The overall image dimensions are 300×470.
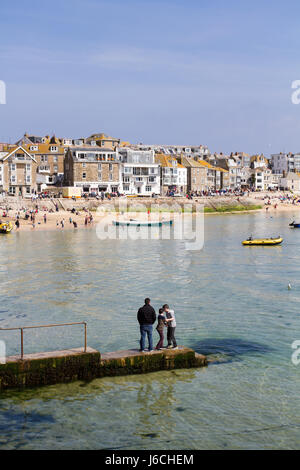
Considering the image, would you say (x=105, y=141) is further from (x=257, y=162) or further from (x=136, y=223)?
(x=257, y=162)

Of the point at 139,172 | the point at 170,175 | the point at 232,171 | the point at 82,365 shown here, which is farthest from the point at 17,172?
the point at 82,365

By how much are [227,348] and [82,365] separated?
6.34m

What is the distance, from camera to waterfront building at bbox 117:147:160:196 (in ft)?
393

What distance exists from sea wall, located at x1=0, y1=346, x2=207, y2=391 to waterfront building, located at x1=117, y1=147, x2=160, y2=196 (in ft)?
331

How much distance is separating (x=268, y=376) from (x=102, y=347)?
6.59 m

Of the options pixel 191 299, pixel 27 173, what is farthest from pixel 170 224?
pixel 191 299

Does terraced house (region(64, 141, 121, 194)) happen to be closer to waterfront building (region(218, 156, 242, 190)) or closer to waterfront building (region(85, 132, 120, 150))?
waterfront building (region(85, 132, 120, 150))

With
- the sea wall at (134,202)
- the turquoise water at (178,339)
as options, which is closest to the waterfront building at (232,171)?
the sea wall at (134,202)

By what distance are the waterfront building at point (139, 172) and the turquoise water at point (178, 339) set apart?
74.0 metres

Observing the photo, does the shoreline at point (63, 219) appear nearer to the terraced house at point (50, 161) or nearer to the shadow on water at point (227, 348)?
the terraced house at point (50, 161)

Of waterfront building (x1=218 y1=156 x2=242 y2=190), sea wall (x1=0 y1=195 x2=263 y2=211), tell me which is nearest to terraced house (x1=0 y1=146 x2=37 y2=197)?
sea wall (x1=0 y1=195 x2=263 y2=211)

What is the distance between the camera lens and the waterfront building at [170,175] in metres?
131

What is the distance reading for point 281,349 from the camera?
2078 cm
